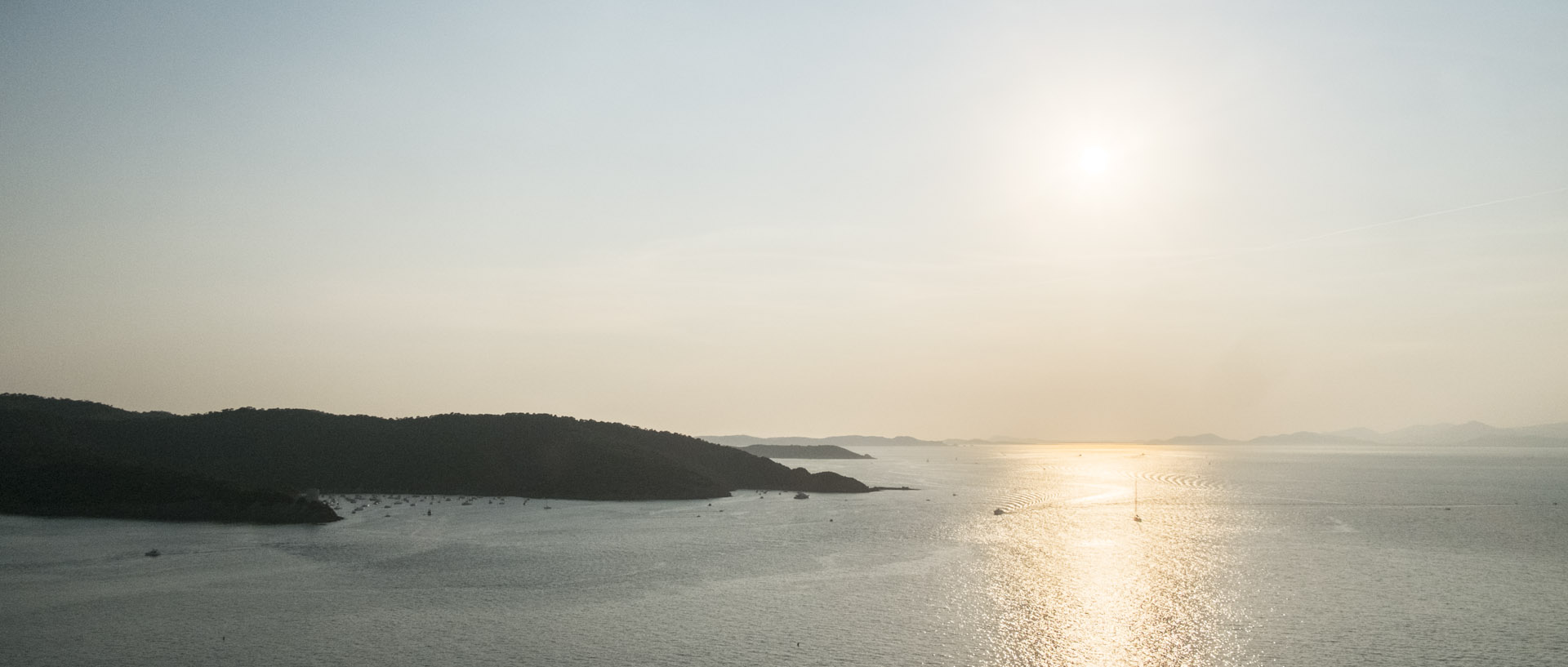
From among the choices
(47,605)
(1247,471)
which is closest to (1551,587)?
(47,605)

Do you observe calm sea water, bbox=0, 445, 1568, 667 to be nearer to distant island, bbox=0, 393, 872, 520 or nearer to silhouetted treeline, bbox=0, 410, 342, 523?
silhouetted treeline, bbox=0, 410, 342, 523

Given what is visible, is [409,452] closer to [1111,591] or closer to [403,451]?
[403,451]

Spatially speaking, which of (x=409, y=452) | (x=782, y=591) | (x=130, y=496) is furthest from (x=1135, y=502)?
(x=130, y=496)

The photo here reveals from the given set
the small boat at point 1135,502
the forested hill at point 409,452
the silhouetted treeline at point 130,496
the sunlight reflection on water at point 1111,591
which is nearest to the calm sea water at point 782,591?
the sunlight reflection on water at point 1111,591

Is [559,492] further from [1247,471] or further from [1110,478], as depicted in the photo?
[1247,471]

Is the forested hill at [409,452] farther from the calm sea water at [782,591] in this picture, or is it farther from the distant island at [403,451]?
the calm sea water at [782,591]
